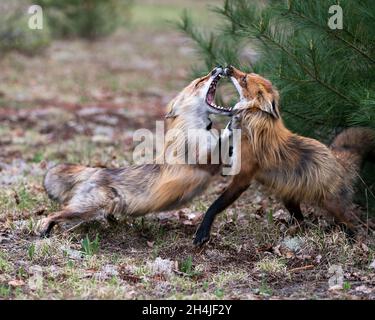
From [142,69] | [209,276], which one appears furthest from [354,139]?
[142,69]

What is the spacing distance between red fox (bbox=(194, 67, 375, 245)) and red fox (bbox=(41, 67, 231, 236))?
29 centimetres

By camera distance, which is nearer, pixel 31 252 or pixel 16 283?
pixel 16 283

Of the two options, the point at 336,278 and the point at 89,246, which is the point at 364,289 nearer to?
the point at 336,278

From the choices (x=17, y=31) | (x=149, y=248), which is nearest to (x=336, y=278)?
(x=149, y=248)

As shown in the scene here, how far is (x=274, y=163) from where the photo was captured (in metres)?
6.96

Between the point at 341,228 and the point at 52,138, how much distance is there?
626cm

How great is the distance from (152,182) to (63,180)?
1087 millimetres

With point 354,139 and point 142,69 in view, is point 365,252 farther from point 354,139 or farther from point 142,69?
point 142,69

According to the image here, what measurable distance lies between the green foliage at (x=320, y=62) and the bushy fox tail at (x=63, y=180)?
2.33 m

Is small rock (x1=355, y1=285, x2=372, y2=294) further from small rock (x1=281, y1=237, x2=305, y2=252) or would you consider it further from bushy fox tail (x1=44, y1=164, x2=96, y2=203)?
bushy fox tail (x1=44, y1=164, x2=96, y2=203)

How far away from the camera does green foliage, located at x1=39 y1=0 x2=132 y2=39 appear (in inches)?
805

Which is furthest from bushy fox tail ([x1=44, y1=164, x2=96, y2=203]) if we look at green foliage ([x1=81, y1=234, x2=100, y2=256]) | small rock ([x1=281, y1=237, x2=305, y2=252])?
small rock ([x1=281, y1=237, x2=305, y2=252])

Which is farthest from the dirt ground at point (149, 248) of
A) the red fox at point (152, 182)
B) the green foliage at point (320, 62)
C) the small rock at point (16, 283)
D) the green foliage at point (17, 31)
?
the green foliage at point (17, 31)

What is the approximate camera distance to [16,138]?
11.7 metres
